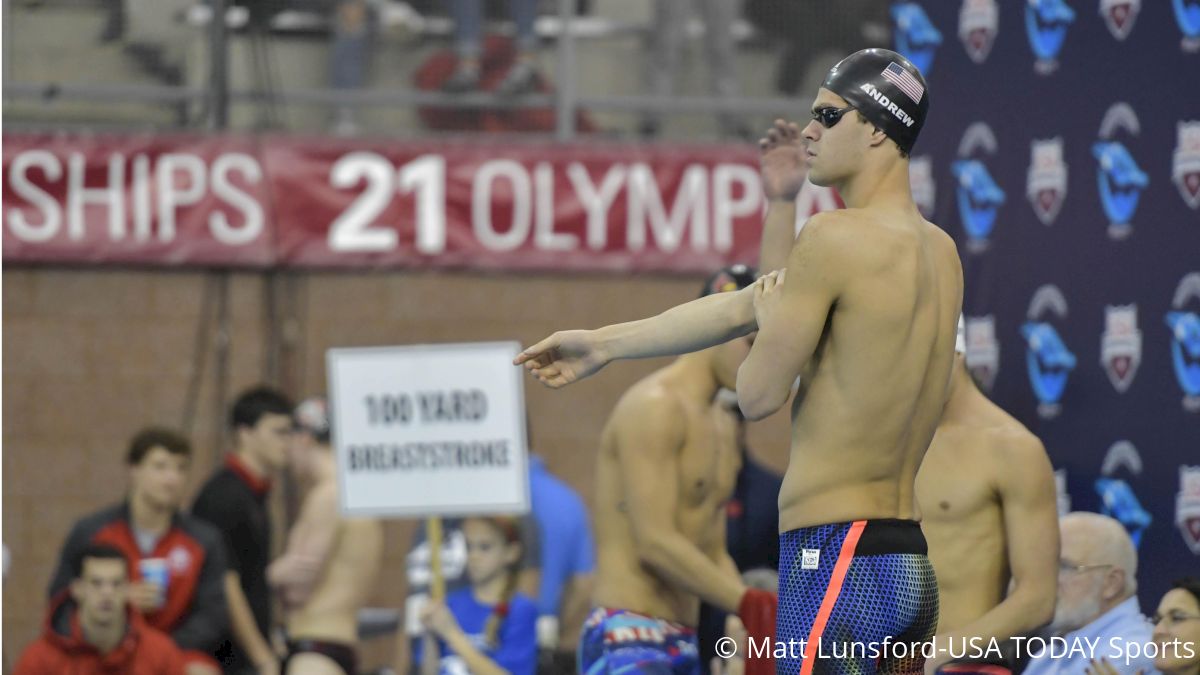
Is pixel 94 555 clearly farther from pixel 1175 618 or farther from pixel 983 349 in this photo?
pixel 1175 618

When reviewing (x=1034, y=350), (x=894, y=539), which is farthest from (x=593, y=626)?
(x=894, y=539)

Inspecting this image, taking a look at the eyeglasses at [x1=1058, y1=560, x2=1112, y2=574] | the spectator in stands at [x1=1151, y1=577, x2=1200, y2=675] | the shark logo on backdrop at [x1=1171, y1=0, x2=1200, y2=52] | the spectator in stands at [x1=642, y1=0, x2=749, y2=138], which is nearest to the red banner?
the spectator in stands at [x1=642, y1=0, x2=749, y2=138]

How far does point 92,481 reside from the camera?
34.6 ft

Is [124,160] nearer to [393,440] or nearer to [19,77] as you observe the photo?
[19,77]

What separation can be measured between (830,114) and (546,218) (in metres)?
6.65

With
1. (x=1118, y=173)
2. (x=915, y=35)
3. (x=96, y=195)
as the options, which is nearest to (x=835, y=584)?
(x=1118, y=173)

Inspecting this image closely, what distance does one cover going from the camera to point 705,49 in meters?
11.3

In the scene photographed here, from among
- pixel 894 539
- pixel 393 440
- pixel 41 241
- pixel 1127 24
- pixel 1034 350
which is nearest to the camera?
pixel 894 539

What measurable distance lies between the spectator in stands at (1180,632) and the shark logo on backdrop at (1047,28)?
183 centimetres

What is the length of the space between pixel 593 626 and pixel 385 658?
15.7ft

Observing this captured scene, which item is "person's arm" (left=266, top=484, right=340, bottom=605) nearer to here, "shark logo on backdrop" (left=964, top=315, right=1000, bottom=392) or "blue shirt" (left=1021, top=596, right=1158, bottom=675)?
"shark logo on backdrop" (left=964, top=315, right=1000, bottom=392)

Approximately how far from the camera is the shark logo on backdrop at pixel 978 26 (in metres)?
6.54

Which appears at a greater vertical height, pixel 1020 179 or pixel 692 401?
pixel 1020 179

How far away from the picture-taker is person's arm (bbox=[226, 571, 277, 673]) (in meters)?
8.59
